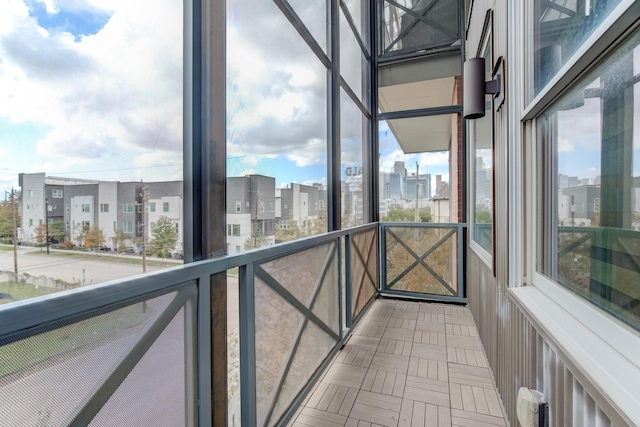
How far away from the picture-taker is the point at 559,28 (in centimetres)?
109

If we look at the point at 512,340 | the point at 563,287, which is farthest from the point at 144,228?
the point at 512,340

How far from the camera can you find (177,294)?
3.26 feet

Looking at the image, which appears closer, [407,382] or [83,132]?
[83,132]

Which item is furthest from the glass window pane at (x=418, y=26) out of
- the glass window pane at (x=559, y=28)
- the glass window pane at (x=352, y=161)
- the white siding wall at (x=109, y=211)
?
the white siding wall at (x=109, y=211)

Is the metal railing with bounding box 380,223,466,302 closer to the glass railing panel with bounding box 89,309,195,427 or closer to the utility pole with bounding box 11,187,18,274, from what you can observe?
the glass railing panel with bounding box 89,309,195,427

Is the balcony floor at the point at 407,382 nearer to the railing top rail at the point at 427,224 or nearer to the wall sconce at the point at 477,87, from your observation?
the railing top rail at the point at 427,224

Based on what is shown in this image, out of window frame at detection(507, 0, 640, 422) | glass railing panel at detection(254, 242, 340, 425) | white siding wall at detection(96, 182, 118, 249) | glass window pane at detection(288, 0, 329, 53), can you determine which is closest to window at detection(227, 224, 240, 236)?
glass railing panel at detection(254, 242, 340, 425)

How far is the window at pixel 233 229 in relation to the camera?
1.31 metres

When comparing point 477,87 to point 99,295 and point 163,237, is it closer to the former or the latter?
point 163,237

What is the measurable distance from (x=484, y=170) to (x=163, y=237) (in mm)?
2456

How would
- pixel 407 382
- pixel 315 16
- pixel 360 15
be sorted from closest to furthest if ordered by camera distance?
pixel 407 382, pixel 315 16, pixel 360 15

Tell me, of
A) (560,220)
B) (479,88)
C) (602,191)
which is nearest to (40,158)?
(602,191)

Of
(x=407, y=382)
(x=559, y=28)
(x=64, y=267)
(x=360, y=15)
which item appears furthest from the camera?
(x=360, y=15)

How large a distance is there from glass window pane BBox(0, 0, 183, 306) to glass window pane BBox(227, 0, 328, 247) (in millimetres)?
349
